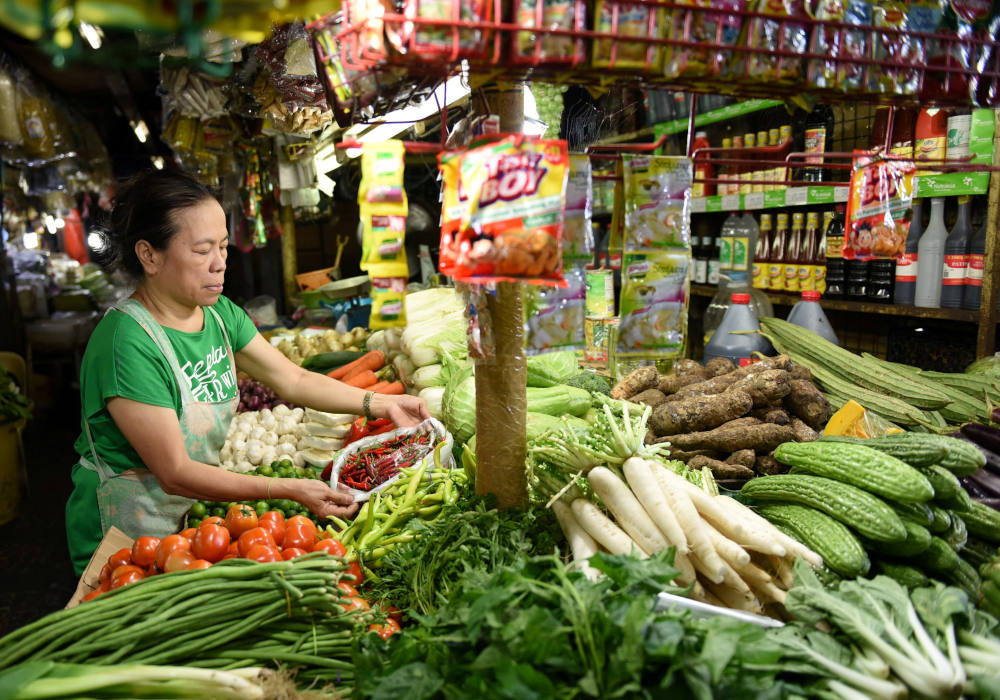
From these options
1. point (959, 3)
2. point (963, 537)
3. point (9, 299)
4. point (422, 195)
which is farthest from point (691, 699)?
point (9, 299)

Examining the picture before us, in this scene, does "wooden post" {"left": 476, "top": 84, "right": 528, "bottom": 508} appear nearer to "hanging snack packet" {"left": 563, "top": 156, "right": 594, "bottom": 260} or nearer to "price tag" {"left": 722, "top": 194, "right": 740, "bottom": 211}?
"hanging snack packet" {"left": 563, "top": 156, "right": 594, "bottom": 260}

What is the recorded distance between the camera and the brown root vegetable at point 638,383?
3012 millimetres

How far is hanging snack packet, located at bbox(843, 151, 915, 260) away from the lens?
1834mm

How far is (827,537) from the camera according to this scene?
1.65 m

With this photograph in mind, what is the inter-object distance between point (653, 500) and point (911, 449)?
75 cm

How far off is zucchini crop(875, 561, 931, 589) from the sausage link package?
1179mm

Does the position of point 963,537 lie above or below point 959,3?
below

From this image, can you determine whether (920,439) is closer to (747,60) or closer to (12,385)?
(747,60)

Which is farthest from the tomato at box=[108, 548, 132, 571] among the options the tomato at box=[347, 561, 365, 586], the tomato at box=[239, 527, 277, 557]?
the tomato at box=[347, 561, 365, 586]

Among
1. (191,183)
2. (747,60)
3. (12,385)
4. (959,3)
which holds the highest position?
(959,3)

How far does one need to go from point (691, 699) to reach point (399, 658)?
550 mm

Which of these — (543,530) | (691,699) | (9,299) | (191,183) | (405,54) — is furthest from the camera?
(9,299)

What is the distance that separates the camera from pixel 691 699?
1079 millimetres

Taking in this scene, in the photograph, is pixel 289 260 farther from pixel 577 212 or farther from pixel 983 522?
pixel 983 522
